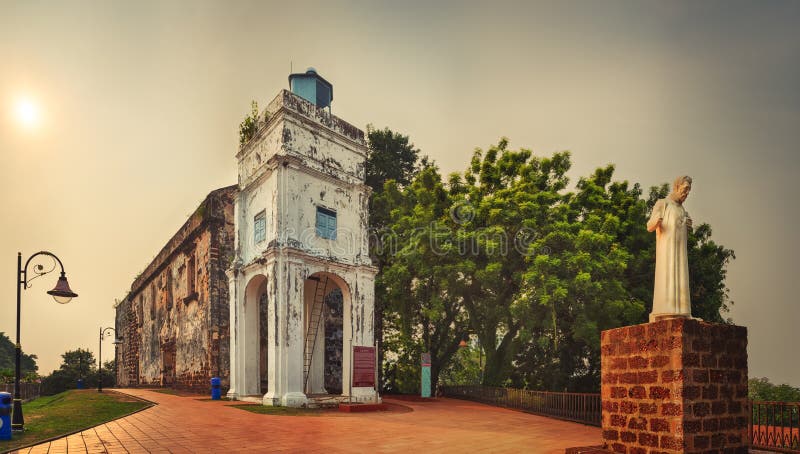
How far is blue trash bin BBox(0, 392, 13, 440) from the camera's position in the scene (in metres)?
8.96

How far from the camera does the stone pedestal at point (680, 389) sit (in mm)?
6410

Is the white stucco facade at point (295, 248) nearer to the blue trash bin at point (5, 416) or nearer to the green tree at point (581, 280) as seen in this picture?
the green tree at point (581, 280)

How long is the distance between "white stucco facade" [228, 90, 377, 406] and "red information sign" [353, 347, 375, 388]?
0.26 meters

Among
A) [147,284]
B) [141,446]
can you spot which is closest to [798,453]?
[141,446]

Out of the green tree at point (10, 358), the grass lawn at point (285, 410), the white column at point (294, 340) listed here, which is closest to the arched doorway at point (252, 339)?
the white column at point (294, 340)

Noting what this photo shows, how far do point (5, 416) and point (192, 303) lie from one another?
1320cm

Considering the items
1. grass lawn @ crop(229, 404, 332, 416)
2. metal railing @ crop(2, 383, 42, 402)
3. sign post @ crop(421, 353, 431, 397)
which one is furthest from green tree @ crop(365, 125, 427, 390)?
metal railing @ crop(2, 383, 42, 402)

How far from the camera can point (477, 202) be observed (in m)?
19.9

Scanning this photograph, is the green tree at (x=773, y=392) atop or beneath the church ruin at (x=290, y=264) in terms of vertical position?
beneath

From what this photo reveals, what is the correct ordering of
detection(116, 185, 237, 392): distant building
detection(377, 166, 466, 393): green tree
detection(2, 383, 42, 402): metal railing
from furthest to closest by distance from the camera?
detection(2, 383, 42, 402): metal railing < detection(116, 185, 237, 392): distant building < detection(377, 166, 466, 393): green tree

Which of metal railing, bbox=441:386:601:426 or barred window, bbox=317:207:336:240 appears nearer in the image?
metal railing, bbox=441:386:601:426

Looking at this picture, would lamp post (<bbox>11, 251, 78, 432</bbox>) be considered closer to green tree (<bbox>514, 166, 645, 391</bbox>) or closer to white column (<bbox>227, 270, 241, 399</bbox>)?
white column (<bbox>227, 270, 241, 399</bbox>)

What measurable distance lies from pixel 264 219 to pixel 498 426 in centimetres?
928

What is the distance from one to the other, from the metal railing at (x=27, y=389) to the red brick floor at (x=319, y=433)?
19754 mm
